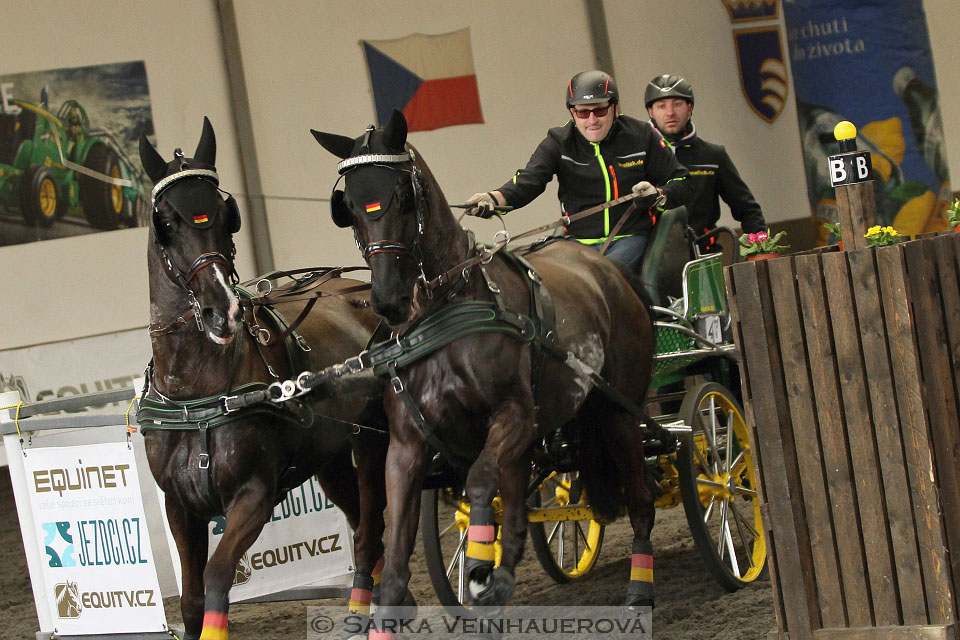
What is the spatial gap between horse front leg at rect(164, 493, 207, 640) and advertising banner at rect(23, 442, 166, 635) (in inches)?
33.5

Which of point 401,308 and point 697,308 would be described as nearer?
point 401,308

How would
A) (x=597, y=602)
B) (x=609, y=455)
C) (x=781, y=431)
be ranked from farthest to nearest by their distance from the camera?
1. (x=597, y=602)
2. (x=609, y=455)
3. (x=781, y=431)

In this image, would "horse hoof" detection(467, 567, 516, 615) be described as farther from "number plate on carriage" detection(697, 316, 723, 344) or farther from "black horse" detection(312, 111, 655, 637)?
"number plate on carriage" detection(697, 316, 723, 344)

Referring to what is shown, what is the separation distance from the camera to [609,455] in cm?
488

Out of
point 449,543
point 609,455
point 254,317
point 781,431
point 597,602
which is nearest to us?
point 781,431

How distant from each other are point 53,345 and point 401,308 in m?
6.28

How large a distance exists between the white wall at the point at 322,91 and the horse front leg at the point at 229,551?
242 inches

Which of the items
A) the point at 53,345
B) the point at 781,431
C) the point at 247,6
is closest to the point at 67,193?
the point at 53,345

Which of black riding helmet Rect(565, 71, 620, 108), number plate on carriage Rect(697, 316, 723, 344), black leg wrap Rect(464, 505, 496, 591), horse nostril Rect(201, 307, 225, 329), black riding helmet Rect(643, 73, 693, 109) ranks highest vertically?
black riding helmet Rect(643, 73, 693, 109)

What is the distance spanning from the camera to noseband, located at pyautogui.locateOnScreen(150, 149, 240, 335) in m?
3.83

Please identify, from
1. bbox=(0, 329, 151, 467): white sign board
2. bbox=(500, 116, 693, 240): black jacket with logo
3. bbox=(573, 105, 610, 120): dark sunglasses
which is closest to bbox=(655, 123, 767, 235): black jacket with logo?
bbox=(500, 116, 693, 240): black jacket with logo

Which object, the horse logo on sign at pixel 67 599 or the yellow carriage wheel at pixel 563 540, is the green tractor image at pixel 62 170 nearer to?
the horse logo on sign at pixel 67 599

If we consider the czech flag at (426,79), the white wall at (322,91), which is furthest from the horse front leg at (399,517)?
the czech flag at (426,79)

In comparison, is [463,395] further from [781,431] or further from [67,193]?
[67,193]
